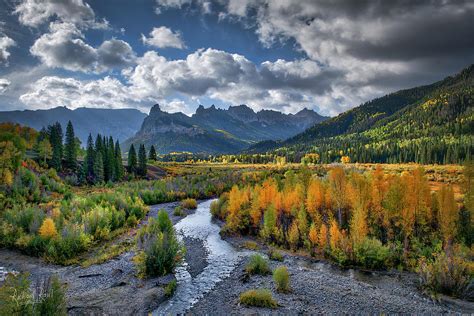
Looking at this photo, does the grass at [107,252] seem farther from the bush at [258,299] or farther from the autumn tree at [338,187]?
the autumn tree at [338,187]

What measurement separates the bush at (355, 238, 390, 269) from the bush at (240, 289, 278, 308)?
12488mm

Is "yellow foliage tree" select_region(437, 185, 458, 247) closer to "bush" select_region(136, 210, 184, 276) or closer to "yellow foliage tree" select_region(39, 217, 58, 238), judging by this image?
"bush" select_region(136, 210, 184, 276)

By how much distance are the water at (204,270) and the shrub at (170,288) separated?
33 centimetres

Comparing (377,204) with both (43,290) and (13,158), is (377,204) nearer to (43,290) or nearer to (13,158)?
(43,290)

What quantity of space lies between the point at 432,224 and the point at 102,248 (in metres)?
36.9

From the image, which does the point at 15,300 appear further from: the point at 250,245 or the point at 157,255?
the point at 250,245

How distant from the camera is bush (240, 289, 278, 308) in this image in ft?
64.4

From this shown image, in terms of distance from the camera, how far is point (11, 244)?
103 ft

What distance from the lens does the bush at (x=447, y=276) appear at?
2158 centimetres

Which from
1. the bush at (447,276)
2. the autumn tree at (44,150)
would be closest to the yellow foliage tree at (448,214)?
the bush at (447,276)

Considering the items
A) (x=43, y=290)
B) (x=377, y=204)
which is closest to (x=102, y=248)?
(x=43, y=290)

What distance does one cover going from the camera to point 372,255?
→ 92.1ft

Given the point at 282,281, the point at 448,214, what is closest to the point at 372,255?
the point at 448,214

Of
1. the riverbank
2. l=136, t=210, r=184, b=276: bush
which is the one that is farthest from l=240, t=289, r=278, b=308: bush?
l=136, t=210, r=184, b=276: bush
